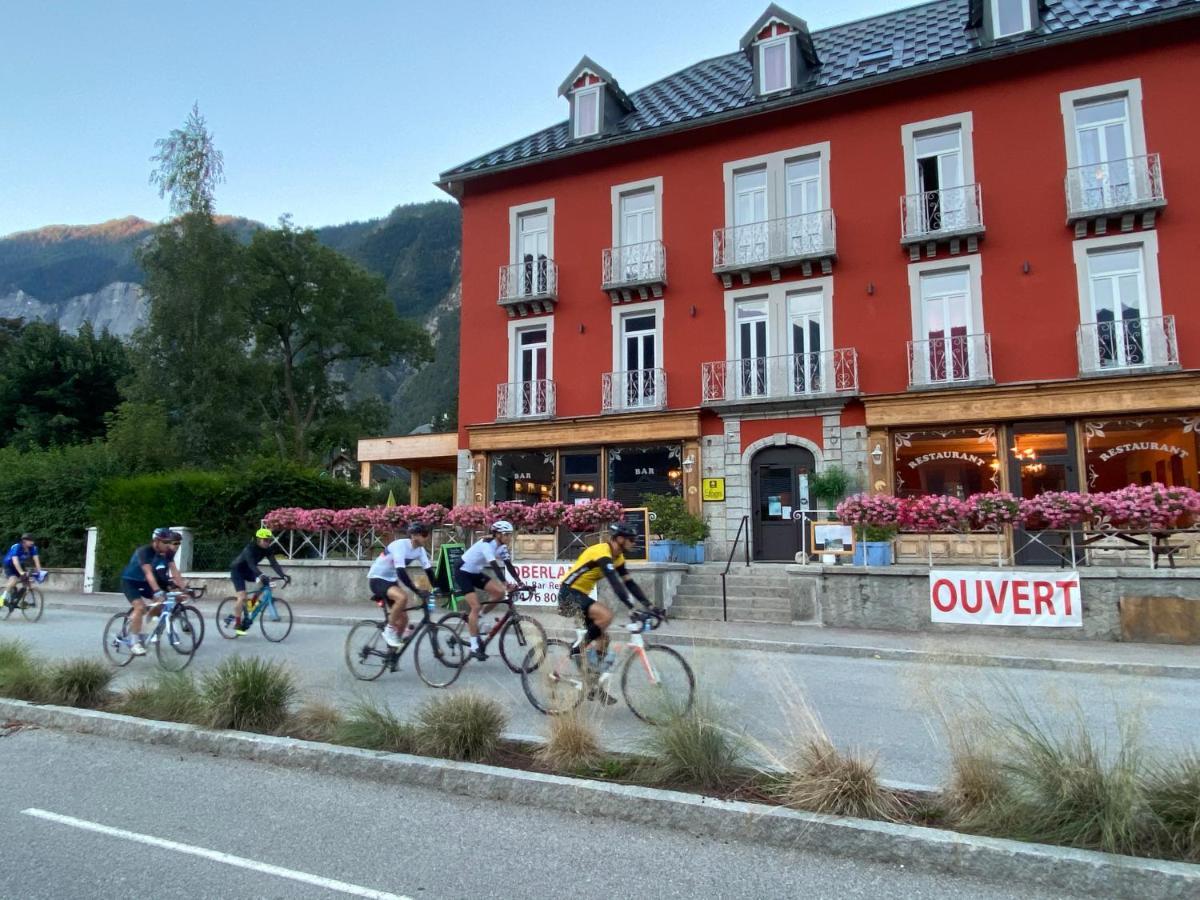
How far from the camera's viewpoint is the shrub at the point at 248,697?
6023 mm

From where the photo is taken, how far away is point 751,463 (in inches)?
766

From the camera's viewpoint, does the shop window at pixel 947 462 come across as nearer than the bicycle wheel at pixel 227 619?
No

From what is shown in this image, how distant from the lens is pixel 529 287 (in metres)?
22.6

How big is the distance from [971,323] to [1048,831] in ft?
53.6

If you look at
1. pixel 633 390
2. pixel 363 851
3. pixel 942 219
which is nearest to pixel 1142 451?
pixel 942 219

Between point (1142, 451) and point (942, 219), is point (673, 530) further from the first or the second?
point (1142, 451)

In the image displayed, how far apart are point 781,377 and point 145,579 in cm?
1466

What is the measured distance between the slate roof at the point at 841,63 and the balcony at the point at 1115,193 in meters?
3.03

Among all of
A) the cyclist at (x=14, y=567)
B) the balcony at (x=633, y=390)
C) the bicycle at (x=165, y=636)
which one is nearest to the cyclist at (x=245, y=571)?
the bicycle at (x=165, y=636)

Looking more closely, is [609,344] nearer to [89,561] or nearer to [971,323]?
[971,323]

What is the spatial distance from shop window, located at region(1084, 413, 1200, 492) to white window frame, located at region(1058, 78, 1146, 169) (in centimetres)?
594

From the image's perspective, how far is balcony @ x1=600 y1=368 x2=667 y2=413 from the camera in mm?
20594

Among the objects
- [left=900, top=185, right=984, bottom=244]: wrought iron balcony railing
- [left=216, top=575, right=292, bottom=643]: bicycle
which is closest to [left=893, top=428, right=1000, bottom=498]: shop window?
[left=900, top=185, right=984, bottom=244]: wrought iron balcony railing

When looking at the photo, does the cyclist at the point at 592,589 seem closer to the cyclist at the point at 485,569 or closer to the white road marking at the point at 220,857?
the cyclist at the point at 485,569
